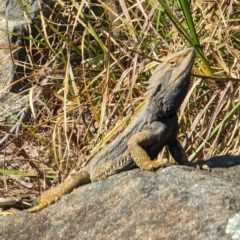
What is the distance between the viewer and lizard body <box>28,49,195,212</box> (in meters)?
3.45

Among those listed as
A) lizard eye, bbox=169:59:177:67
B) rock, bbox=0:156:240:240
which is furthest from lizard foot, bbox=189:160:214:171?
lizard eye, bbox=169:59:177:67

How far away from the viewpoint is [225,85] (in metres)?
4.42

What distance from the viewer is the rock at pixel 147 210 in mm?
2672

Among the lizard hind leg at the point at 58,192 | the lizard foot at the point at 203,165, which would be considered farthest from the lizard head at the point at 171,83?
the lizard hind leg at the point at 58,192

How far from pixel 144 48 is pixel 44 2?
1287 mm

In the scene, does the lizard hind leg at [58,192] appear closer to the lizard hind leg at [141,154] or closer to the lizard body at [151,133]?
the lizard body at [151,133]

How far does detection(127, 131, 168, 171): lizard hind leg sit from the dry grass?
2.58 ft

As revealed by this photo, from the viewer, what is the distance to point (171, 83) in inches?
136

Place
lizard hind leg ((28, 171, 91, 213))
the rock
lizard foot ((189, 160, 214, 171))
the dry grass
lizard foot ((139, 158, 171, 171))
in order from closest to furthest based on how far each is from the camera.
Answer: the rock, lizard foot ((139, 158, 171, 171)), lizard foot ((189, 160, 214, 171)), lizard hind leg ((28, 171, 91, 213)), the dry grass

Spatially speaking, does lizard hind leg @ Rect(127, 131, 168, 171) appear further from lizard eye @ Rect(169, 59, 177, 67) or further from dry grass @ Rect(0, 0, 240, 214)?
dry grass @ Rect(0, 0, 240, 214)

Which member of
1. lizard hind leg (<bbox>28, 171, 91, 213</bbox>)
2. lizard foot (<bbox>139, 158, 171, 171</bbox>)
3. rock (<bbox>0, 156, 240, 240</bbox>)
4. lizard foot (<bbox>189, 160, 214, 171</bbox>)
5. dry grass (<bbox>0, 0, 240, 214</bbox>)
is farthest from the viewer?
dry grass (<bbox>0, 0, 240, 214</bbox>)

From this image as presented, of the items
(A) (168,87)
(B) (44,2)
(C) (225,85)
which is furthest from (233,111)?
(B) (44,2)

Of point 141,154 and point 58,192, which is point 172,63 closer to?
point 141,154

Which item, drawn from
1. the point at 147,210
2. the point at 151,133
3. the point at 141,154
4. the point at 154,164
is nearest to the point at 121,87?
the point at 151,133
